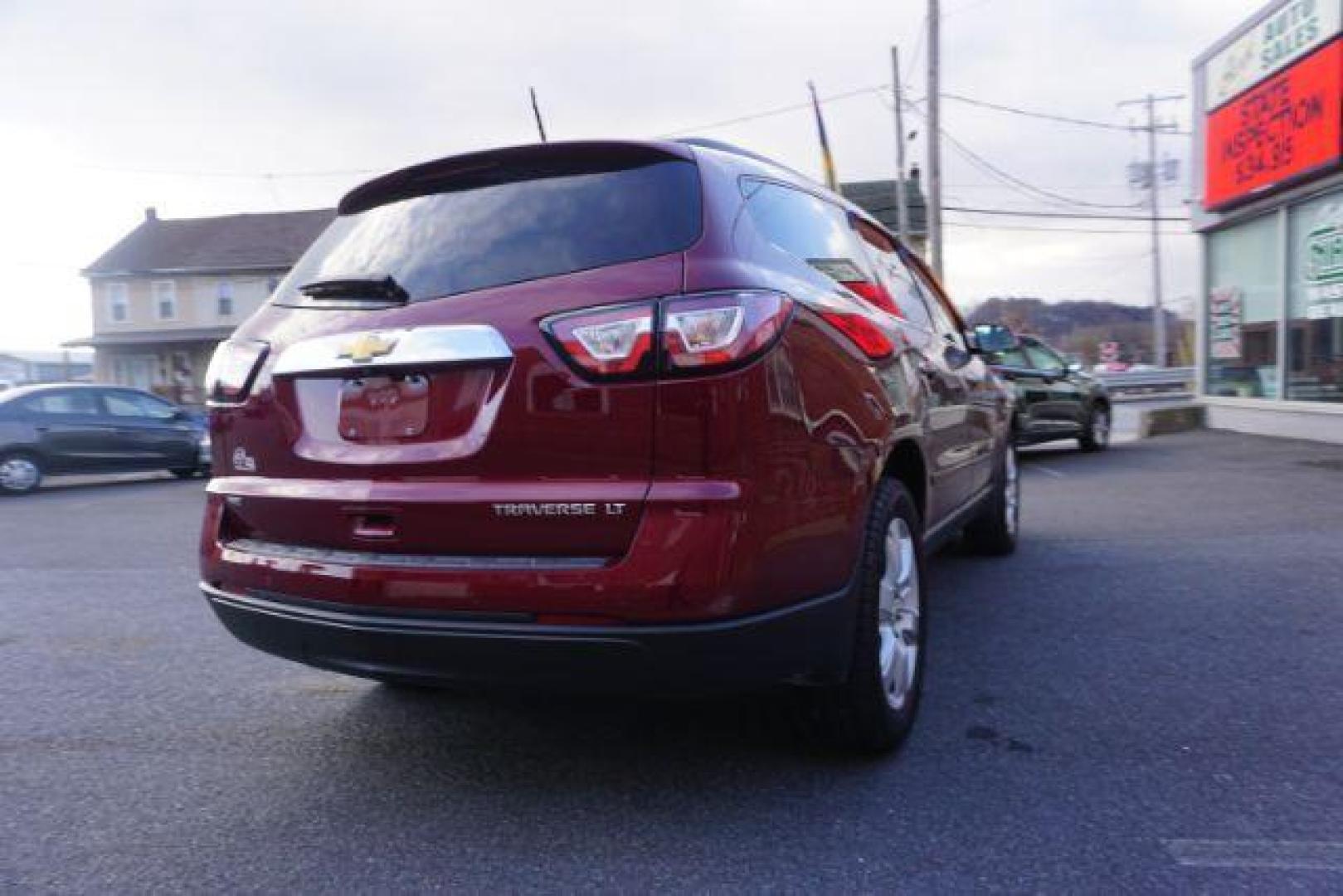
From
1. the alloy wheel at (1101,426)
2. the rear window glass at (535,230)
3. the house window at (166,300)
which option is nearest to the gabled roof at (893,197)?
the alloy wheel at (1101,426)

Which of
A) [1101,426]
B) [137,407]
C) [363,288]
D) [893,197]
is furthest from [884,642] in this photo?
[893,197]

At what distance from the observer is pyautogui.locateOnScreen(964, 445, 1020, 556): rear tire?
5.56m

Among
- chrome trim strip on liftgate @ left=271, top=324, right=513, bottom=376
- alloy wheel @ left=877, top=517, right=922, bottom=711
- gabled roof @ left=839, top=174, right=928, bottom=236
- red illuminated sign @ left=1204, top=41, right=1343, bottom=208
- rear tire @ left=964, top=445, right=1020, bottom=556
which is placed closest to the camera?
chrome trim strip on liftgate @ left=271, top=324, right=513, bottom=376

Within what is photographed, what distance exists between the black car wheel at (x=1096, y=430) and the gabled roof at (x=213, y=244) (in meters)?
28.3

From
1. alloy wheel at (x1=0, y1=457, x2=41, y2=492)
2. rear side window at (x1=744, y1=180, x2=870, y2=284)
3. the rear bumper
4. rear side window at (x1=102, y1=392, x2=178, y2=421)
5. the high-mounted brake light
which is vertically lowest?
alloy wheel at (x1=0, y1=457, x2=41, y2=492)

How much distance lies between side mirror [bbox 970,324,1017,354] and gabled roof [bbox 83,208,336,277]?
32106mm

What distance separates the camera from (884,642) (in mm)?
2912

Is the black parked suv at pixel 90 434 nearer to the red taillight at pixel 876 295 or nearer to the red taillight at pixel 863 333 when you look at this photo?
the red taillight at pixel 876 295

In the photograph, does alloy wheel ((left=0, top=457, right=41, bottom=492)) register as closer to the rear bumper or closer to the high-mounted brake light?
the high-mounted brake light

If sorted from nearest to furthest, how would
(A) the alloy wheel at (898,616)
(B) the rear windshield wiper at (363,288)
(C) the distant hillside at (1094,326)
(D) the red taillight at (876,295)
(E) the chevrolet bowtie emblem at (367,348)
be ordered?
1. (E) the chevrolet bowtie emblem at (367,348)
2. (B) the rear windshield wiper at (363,288)
3. (A) the alloy wheel at (898,616)
4. (D) the red taillight at (876,295)
5. (C) the distant hillside at (1094,326)

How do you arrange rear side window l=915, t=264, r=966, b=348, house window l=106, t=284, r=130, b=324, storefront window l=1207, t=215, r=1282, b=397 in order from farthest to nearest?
house window l=106, t=284, r=130, b=324 → storefront window l=1207, t=215, r=1282, b=397 → rear side window l=915, t=264, r=966, b=348

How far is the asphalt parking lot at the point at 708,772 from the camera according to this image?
2.32m

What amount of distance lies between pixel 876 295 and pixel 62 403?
42.6 feet

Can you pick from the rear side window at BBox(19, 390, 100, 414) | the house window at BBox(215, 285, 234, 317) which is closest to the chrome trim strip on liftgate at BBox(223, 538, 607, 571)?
the rear side window at BBox(19, 390, 100, 414)
